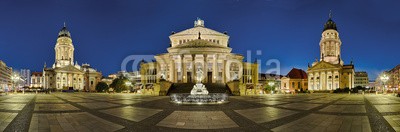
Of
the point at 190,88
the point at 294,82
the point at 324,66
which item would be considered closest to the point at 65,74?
the point at 190,88

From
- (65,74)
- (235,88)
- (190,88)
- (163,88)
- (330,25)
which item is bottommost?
(190,88)

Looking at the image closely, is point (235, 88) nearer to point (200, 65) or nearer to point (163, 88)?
point (163, 88)

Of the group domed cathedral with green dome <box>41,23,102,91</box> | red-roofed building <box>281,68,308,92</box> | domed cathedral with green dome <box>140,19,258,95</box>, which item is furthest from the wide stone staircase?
red-roofed building <box>281,68,308,92</box>

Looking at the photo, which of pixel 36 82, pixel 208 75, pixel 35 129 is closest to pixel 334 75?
pixel 208 75

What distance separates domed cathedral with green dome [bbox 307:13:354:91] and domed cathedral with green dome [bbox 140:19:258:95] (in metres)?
32.3

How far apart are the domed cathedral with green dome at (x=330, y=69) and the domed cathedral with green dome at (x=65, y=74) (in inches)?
3832

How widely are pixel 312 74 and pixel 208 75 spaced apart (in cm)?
5413

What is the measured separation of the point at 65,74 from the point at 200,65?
3143 inches

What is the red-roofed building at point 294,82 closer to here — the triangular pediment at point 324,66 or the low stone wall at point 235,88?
the triangular pediment at point 324,66

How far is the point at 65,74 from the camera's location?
107 metres

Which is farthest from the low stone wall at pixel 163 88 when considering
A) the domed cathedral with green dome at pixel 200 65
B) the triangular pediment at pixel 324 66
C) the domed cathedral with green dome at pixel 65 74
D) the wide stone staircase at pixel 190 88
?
the domed cathedral with green dome at pixel 65 74

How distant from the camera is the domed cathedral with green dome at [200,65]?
5162cm

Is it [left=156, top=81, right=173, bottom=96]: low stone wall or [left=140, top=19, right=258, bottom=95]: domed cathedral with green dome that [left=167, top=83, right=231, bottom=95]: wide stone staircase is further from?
[left=156, top=81, right=173, bottom=96]: low stone wall

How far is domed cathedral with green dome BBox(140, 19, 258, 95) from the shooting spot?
169 feet
